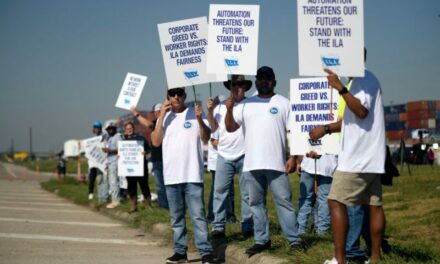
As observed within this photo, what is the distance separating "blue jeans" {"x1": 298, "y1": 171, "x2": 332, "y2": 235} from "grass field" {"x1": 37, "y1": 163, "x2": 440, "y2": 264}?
0.38 m

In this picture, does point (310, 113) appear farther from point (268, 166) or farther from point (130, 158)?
point (130, 158)

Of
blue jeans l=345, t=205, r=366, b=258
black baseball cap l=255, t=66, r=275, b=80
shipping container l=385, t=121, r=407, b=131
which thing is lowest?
blue jeans l=345, t=205, r=366, b=258

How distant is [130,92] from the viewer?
13.0 meters

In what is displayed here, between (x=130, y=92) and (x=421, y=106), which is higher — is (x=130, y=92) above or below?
below

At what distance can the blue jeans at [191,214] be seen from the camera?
26.2ft

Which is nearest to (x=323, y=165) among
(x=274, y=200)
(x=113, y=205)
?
(x=274, y=200)

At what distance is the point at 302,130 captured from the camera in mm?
8414

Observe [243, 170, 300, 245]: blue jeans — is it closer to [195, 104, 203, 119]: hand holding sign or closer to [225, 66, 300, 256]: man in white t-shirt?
[225, 66, 300, 256]: man in white t-shirt

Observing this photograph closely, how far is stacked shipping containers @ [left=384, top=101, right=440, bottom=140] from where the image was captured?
6956 centimetres

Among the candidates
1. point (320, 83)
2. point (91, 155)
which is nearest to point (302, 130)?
point (320, 83)

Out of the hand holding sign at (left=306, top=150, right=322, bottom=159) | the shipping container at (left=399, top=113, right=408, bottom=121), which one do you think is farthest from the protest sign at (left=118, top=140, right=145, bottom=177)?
the shipping container at (left=399, top=113, right=408, bottom=121)

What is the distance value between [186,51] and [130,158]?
6.18 metres

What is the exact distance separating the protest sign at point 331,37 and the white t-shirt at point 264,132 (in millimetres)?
1570

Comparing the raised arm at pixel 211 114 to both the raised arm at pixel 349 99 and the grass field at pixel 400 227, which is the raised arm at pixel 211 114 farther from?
the raised arm at pixel 349 99
